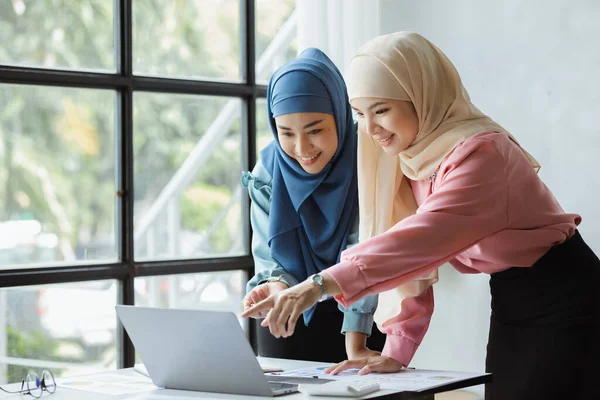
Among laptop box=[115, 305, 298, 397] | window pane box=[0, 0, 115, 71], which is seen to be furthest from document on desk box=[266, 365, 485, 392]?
window pane box=[0, 0, 115, 71]

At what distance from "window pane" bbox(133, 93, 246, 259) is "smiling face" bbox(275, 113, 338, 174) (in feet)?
2.93

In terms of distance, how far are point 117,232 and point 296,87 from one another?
98cm

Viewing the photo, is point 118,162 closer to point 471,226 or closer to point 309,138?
point 309,138

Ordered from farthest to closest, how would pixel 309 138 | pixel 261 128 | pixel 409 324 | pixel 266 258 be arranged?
pixel 261 128 < pixel 266 258 < pixel 309 138 < pixel 409 324

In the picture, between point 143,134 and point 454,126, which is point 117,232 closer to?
point 143,134

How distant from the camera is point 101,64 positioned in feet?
8.70

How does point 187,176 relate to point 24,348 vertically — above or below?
above

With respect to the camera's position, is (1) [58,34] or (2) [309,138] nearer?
(2) [309,138]

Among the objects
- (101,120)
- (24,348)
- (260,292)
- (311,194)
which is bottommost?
(24,348)

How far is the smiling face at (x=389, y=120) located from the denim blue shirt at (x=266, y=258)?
0.40 m

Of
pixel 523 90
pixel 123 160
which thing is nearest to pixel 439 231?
pixel 523 90

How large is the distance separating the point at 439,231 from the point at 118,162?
4.88 ft

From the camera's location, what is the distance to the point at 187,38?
2.89 m

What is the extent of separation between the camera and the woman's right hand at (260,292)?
1726 mm
